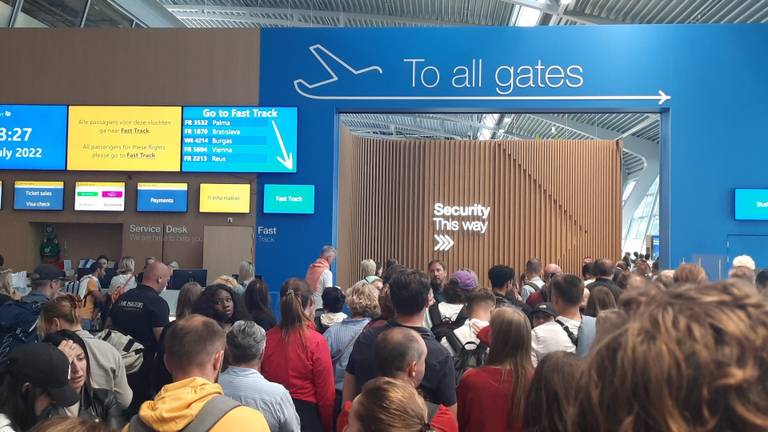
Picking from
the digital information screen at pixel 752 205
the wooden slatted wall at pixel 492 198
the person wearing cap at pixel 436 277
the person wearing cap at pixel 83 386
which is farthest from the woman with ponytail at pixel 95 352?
the wooden slatted wall at pixel 492 198

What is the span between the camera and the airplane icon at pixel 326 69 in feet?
32.4

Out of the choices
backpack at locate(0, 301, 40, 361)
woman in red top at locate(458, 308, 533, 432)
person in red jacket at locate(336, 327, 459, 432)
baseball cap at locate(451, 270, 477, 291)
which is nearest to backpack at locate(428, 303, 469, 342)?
baseball cap at locate(451, 270, 477, 291)

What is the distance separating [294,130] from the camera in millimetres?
9789

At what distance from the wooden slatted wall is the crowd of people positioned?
7097 mm

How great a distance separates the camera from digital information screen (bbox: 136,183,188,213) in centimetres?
987

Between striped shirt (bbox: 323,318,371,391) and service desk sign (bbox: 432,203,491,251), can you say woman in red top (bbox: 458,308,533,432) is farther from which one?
service desk sign (bbox: 432,203,491,251)

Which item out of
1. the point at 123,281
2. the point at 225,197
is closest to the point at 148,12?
the point at 225,197

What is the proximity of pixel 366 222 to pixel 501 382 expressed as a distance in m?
10.5

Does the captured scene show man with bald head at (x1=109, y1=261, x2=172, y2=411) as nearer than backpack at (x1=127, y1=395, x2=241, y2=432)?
No

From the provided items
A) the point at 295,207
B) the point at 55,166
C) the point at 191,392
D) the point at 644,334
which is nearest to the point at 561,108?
the point at 295,207

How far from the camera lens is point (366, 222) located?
13.1 metres

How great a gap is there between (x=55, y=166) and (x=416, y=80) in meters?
5.88

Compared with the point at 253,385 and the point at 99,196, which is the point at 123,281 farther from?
the point at 253,385

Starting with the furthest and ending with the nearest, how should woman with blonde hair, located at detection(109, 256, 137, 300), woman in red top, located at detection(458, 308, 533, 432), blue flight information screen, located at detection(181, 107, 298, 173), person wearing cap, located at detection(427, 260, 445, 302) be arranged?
blue flight information screen, located at detection(181, 107, 298, 173) → person wearing cap, located at detection(427, 260, 445, 302) → woman with blonde hair, located at detection(109, 256, 137, 300) → woman in red top, located at detection(458, 308, 533, 432)
